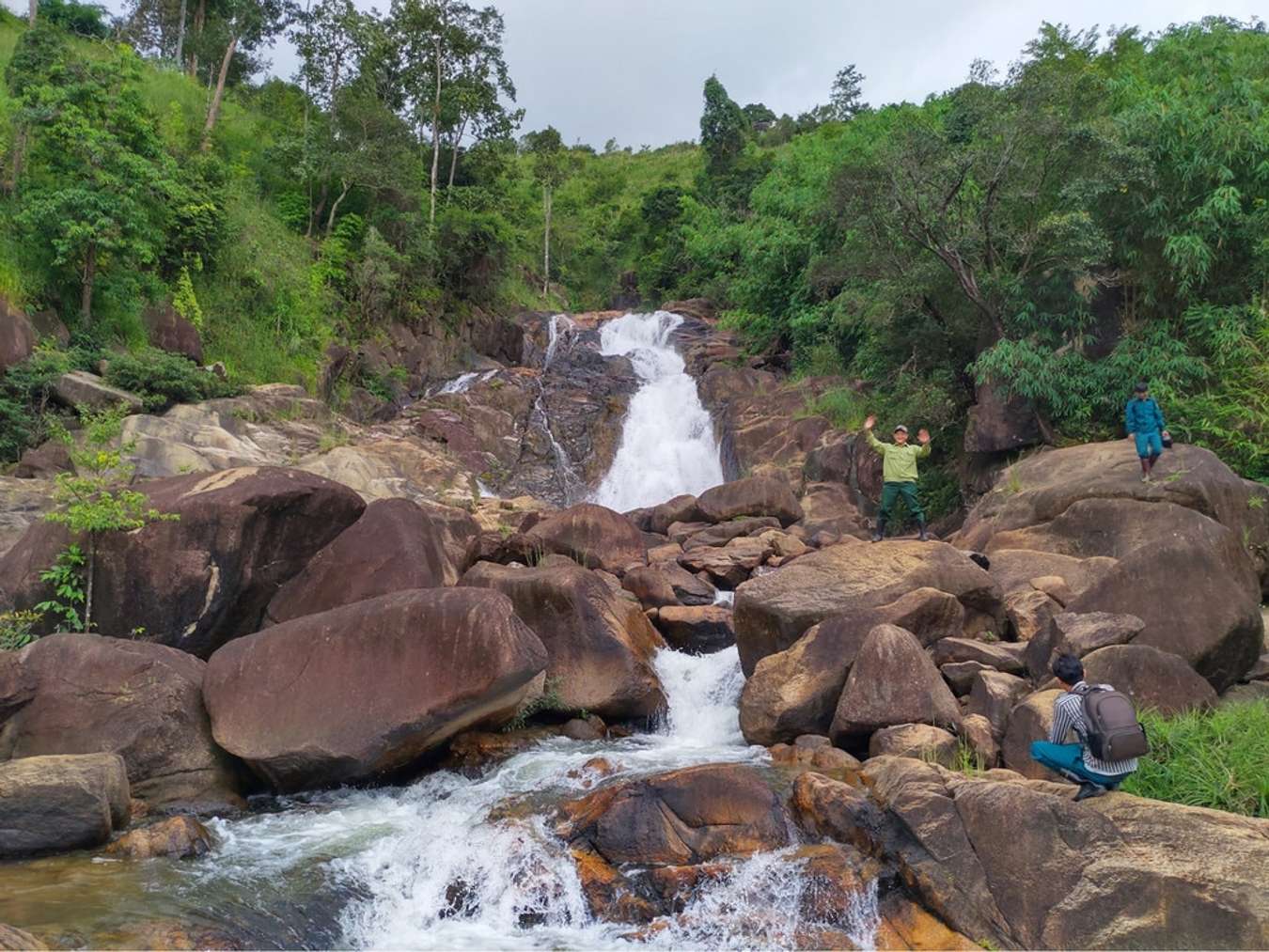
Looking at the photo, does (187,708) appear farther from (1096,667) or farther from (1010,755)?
(1096,667)

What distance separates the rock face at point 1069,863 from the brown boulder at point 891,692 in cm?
→ 194

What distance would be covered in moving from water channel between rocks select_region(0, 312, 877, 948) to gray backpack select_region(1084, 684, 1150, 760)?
6.57 ft

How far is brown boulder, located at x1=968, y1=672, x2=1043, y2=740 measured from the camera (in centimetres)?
878

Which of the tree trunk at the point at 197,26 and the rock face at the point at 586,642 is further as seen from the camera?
the tree trunk at the point at 197,26

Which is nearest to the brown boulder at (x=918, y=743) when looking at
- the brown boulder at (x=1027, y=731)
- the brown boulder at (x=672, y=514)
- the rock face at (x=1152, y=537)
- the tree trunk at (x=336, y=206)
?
the brown boulder at (x=1027, y=731)

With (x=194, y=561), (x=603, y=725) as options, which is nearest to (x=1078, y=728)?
(x=603, y=725)

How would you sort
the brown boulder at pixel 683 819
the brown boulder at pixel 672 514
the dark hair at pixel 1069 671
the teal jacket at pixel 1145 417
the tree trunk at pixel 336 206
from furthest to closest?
the tree trunk at pixel 336 206 → the brown boulder at pixel 672 514 → the teal jacket at pixel 1145 417 → the brown boulder at pixel 683 819 → the dark hair at pixel 1069 671

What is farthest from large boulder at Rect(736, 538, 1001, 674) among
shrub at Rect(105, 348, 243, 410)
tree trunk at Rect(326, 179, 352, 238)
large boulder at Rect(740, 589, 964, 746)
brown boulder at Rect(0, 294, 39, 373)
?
tree trunk at Rect(326, 179, 352, 238)

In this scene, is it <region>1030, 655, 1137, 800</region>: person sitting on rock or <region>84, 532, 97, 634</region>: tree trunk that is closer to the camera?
<region>1030, 655, 1137, 800</region>: person sitting on rock

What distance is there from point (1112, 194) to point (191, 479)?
50.2 feet

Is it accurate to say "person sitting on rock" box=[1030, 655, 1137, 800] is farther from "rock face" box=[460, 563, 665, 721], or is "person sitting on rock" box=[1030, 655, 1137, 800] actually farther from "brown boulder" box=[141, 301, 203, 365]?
"brown boulder" box=[141, 301, 203, 365]

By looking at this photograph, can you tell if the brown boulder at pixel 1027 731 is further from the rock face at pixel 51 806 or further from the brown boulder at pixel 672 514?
the brown boulder at pixel 672 514

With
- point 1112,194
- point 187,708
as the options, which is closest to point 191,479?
point 187,708

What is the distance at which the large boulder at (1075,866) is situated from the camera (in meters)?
5.45
